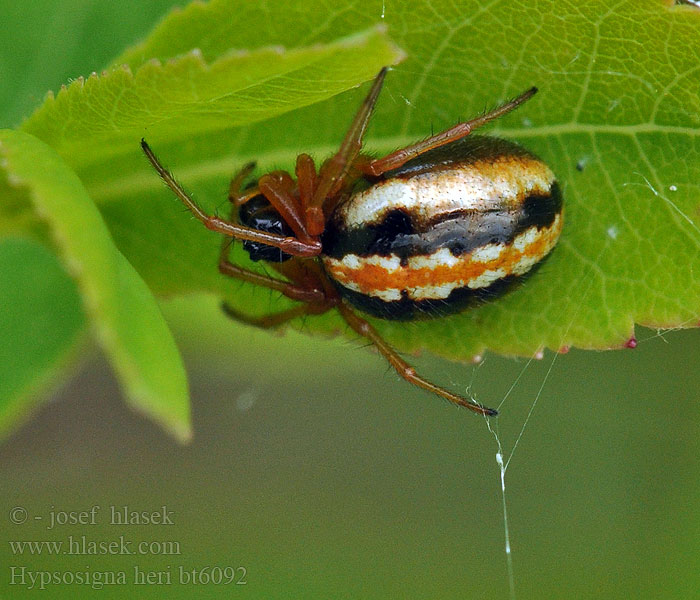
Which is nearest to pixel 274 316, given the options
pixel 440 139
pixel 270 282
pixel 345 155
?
Result: pixel 270 282

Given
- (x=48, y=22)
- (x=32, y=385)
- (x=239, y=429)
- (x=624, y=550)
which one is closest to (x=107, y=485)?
(x=239, y=429)

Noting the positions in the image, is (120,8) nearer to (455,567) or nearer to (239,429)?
(239,429)

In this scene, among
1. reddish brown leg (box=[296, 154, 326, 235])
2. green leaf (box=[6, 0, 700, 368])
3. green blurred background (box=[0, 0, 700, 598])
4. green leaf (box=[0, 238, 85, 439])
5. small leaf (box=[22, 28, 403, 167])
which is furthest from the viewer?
green blurred background (box=[0, 0, 700, 598])

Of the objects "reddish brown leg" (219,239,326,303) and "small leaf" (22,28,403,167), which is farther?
"reddish brown leg" (219,239,326,303)

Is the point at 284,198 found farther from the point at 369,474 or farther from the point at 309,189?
the point at 369,474

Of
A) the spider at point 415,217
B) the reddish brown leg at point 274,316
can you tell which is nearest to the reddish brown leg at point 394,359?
the spider at point 415,217

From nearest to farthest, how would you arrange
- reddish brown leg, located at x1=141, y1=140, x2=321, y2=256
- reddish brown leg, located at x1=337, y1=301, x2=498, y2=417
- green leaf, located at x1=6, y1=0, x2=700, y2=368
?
green leaf, located at x1=6, y1=0, x2=700, y2=368 → reddish brown leg, located at x1=141, y1=140, x2=321, y2=256 → reddish brown leg, located at x1=337, y1=301, x2=498, y2=417

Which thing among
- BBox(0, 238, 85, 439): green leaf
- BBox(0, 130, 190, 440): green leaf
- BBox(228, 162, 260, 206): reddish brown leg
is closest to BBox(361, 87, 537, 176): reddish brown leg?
BBox(228, 162, 260, 206): reddish brown leg

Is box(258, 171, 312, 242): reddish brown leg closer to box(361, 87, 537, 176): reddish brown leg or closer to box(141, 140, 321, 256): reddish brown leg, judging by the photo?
box(141, 140, 321, 256): reddish brown leg
